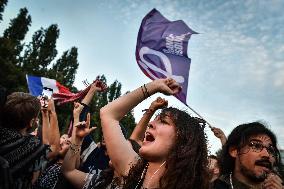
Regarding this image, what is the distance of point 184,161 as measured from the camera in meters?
2.47

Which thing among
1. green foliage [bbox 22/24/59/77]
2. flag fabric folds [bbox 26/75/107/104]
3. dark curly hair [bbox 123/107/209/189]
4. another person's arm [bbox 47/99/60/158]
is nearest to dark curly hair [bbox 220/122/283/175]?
dark curly hair [bbox 123/107/209/189]

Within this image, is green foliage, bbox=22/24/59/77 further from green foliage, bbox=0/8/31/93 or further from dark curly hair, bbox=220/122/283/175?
dark curly hair, bbox=220/122/283/175

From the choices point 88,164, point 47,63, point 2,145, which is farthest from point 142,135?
point 47,63

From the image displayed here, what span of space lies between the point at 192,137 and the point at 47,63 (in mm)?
50526

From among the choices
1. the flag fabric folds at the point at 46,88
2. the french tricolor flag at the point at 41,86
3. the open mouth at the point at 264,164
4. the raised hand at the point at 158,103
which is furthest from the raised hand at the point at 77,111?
the french tricolor flag at the point at 41,86

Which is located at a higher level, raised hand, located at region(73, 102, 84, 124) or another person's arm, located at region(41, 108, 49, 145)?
raised hand, located at region(73, 102, 84, 124)

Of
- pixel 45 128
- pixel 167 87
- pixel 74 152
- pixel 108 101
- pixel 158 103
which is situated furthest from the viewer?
pixel 108 101

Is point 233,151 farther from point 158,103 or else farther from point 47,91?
point 47,91

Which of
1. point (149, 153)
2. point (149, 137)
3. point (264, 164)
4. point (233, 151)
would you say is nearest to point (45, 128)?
point (149, 137)

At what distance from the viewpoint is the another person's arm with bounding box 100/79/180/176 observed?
8.41 ft

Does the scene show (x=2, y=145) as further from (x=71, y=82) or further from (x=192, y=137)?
(x=71, y=82)

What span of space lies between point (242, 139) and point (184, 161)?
128cm

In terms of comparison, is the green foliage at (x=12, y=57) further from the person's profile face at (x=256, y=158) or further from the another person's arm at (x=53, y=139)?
the person's profile face at (x=256, y=158)

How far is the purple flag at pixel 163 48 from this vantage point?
5.70 m
